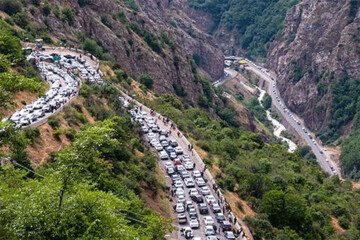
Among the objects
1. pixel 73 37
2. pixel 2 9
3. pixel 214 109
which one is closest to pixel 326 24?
pixel 214 109

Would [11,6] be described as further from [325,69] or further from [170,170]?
[325,69]

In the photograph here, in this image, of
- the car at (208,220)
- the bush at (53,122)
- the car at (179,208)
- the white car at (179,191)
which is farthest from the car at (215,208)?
the bush at (53,122)

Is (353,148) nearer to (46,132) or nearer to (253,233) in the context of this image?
(253,233)

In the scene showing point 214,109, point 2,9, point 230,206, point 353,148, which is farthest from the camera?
point 353,148

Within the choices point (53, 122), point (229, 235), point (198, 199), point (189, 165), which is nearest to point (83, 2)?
point (189, 165)

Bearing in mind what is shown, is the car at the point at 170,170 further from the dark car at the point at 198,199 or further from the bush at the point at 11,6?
the bush at the point at 11,6

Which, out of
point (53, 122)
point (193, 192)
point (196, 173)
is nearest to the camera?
point (53, 122)
